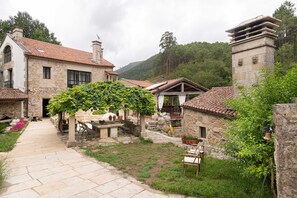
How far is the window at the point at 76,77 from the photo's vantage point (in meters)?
19.2

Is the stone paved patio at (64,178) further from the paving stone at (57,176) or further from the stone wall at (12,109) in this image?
the stone wall at (12,109)

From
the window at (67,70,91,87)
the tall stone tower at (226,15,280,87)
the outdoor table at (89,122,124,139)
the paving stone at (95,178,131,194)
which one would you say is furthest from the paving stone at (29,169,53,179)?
the window at (67,70,91,87)

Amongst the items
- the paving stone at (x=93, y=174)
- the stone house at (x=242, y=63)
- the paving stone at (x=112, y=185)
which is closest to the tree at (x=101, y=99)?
the stone house at (x=242, y=63)

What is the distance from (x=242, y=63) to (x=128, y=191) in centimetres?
→ 692

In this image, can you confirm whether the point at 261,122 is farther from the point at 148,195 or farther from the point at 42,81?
the point at 42,81

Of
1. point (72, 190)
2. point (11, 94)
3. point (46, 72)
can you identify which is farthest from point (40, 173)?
point (46, 72)

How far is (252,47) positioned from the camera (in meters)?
7.27

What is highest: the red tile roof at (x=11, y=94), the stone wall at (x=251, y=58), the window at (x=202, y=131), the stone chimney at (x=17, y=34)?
the stone chimney at (x=17, y=34)

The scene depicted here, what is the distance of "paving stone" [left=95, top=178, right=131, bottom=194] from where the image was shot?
158 inches

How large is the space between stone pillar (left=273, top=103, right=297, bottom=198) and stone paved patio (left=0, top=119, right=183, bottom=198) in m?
2.26

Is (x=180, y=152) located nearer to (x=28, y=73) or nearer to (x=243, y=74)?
(x=243, y=74)

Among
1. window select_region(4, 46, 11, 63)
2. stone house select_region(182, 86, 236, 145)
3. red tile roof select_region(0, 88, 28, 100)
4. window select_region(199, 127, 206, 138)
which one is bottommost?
window select_region(199, 127, 206, 138)

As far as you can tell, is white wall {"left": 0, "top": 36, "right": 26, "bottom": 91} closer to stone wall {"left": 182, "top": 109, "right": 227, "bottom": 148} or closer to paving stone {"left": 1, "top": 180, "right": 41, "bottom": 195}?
paving stone {"left": 1, "top": 180, "right": 41, "bottom": 195}

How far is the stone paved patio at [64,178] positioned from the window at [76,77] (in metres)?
13.3
